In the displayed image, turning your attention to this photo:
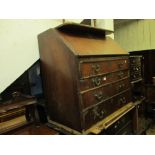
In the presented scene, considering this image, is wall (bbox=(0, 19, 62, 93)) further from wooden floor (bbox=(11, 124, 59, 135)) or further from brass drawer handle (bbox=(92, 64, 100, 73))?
brass drawer handle (bbox=(92, 64, 100, 73))

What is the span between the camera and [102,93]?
175cm

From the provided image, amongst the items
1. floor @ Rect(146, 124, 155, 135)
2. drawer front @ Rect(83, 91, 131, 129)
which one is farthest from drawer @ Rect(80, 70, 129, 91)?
floor @ Rect(146, 124, 155, 135)

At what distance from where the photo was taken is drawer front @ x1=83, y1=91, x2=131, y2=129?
61.6 inches

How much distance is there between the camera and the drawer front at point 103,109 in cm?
156

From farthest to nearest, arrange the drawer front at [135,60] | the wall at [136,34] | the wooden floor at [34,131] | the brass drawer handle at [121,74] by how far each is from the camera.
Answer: the wall at [136,34], the drawer front at [135,60], the brass drawer handle at [121,74], the wooden floor at [34,131]

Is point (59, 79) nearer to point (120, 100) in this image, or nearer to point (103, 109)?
point (103, 109)

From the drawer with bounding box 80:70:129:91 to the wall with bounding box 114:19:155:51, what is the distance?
230 centimetres

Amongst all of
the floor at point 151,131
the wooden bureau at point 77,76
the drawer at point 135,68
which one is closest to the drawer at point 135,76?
the drawer at point 135,68

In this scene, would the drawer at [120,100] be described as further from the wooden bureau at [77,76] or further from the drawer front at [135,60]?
the drawer front at [135,60]

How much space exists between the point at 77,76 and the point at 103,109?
1.80 feet

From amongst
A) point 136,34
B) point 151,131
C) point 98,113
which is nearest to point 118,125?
point 98,113

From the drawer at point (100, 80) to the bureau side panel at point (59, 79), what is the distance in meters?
0.09
